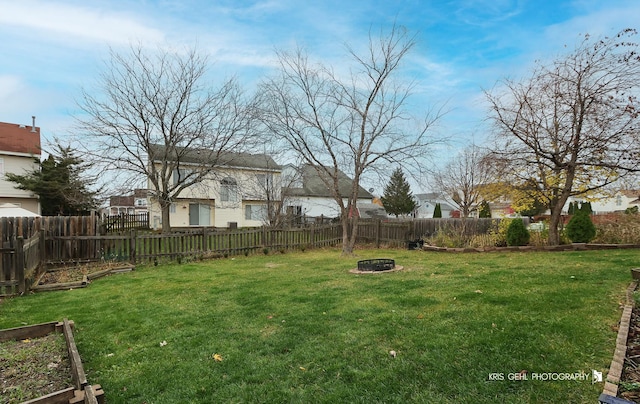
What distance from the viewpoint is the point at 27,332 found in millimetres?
4602

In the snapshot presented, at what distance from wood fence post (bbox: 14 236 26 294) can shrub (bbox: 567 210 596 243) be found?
15.6 metres

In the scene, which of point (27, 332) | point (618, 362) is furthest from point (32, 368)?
point (618, 362)

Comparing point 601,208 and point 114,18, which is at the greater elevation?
point 114,18

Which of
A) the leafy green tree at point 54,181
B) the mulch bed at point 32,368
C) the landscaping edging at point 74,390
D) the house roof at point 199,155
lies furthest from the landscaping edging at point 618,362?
the leafy green tree at point 54,181

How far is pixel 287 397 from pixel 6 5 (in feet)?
36.9

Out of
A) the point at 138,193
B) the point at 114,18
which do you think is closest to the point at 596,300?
the point at 114,18

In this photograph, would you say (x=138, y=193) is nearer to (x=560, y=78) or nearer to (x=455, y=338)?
(x=455, y=338)

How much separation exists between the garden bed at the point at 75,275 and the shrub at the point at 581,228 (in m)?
14.5

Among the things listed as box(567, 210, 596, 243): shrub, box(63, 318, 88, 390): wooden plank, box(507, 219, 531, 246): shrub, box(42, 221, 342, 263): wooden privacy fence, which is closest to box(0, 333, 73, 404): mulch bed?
box(63, 318, 88, 390): wooden plank

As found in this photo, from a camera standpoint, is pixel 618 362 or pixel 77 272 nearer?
pixel 618 362

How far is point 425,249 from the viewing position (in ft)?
47.1

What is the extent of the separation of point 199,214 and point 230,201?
243 cm

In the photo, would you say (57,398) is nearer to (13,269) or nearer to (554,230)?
(13,269)

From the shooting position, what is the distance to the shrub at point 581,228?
37.8 ft
